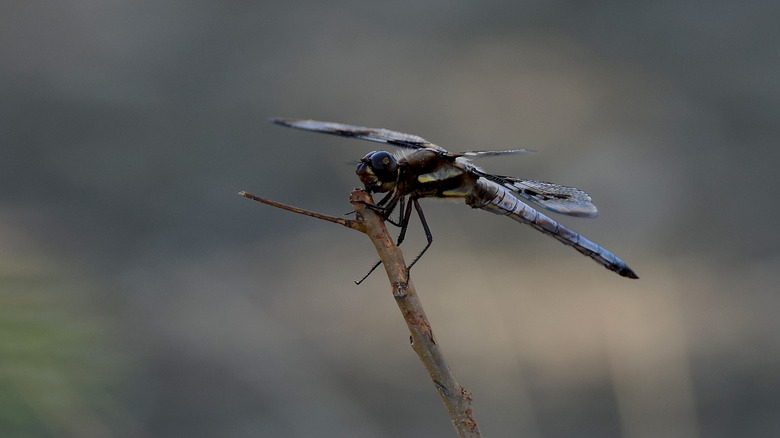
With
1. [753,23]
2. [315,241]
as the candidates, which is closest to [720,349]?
[315,241]

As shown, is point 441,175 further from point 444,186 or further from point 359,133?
point 359,133

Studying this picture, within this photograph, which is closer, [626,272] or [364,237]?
[626,272]

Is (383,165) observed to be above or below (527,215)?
above

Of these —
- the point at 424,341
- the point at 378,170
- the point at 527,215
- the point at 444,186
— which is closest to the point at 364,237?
the point at 527,215

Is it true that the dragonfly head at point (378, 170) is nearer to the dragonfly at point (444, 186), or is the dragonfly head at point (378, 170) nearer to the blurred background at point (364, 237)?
the dragonfly at point (444, 186)

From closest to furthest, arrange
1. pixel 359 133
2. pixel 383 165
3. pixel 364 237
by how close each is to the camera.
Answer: pixel 383 165 < pixel 359 133 < pixel 364 237

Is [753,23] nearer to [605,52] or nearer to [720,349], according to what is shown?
[605,52]

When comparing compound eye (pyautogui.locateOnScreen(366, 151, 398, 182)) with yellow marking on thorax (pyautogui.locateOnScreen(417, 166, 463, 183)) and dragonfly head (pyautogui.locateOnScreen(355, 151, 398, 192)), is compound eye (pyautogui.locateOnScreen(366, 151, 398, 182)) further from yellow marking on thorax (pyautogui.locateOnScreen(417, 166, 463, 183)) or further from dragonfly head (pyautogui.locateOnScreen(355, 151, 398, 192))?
yellow marking on thorax (pyautogui.locateOnScreen(417, 166, 463, 183))

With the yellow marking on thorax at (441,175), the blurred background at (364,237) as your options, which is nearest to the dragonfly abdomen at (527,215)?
the yellow marking on thorax at (441,175)
